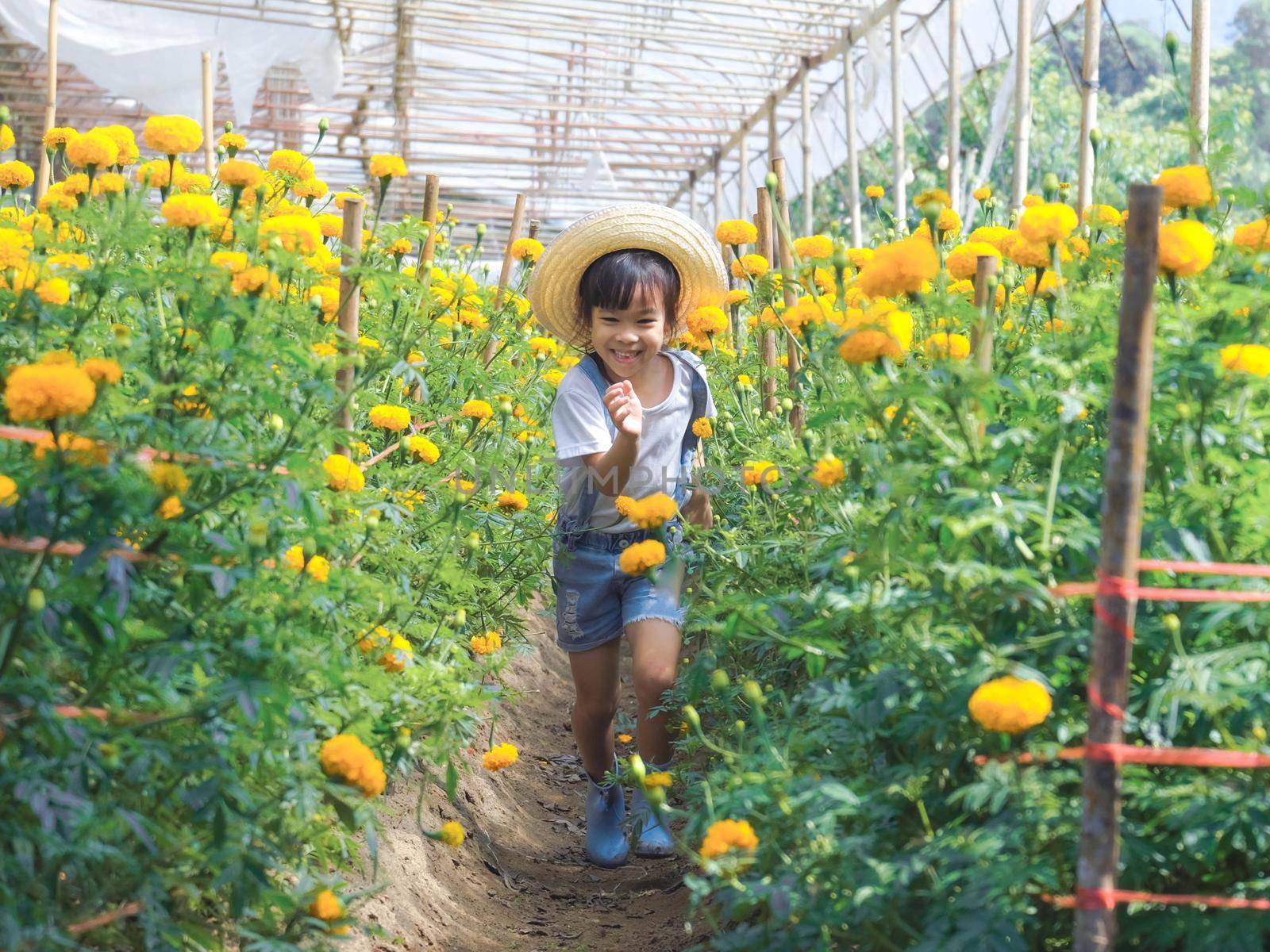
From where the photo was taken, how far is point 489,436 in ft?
12.3

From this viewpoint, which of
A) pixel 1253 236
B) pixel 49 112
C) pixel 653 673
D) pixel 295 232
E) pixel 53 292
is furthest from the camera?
pixel 49 112

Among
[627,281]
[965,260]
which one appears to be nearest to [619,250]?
Result: [627,281]

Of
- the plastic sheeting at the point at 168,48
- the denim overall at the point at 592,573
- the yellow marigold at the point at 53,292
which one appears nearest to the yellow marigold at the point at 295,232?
the yellow marigold at the point at 53,292

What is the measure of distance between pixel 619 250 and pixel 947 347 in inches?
66.4

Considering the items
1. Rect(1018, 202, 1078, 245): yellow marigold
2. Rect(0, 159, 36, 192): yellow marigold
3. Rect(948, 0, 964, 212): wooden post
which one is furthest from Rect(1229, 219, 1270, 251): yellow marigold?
Rect(948, 0, 964, 212): wooden post

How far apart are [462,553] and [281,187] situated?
0.95 meters

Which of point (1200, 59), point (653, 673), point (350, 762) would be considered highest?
point (1200, 59)

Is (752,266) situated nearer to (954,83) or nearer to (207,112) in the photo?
(207,112)

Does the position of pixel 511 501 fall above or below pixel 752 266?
below

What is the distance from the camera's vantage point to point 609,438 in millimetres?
3414

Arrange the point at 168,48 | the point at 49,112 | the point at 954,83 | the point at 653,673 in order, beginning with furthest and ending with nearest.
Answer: the point at 168,48 → the point at 954,83 → the point at 49,112 → the point at 653,673

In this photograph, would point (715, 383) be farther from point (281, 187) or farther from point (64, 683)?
point (64, 683)

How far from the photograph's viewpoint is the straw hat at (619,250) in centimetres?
363

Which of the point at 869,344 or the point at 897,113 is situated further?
the point at 897,113
